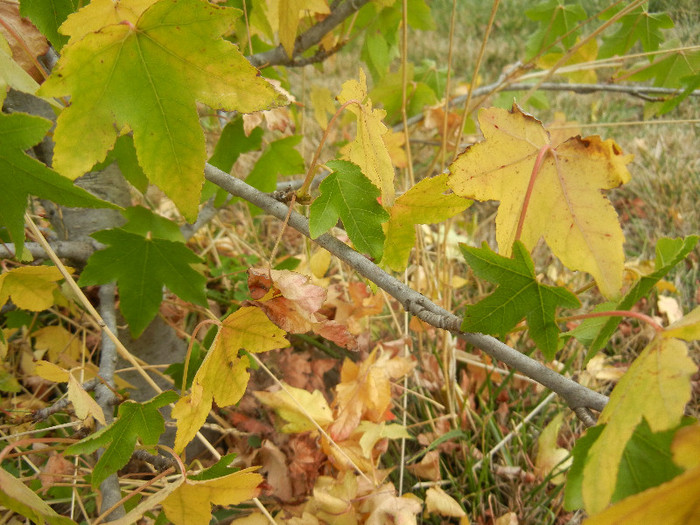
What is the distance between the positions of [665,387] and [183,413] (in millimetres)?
443

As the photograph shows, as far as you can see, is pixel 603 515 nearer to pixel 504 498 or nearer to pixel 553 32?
pixel 504 498

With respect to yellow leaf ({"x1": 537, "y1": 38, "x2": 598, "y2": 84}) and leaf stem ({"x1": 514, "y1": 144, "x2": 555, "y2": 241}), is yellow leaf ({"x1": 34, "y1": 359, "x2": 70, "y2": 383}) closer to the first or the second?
leaf stem ({"x1": 514, "y1": 144, "x2": 555, "y2": 241})

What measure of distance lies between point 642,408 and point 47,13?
0.71 metres

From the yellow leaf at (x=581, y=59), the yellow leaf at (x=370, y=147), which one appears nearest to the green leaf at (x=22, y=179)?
the yellow leaf at (x=370, y=147)

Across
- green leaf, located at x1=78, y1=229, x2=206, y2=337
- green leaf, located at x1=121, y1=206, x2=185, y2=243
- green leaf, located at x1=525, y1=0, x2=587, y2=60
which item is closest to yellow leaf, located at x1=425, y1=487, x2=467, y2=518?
green leaf, located at x1=78, y1=229, x2=206, y2=337

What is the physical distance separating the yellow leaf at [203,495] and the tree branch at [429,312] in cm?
26

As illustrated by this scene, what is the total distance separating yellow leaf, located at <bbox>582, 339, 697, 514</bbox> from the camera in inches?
12.5

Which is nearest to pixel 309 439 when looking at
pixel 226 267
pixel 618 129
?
pixel 226 267

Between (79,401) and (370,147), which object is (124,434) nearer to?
(79,401)

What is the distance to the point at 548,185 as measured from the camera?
19.8 inches

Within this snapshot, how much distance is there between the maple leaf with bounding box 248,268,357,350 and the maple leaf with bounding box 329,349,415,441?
0.42 meters

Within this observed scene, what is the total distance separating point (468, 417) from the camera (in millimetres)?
1053

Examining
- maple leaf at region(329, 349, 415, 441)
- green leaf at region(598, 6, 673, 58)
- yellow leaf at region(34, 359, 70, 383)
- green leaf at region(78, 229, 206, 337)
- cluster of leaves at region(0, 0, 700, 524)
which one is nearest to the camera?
cluster of leaves at region(0, 0, 700, 524)

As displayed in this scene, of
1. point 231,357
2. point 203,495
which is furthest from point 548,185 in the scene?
point 203,495
